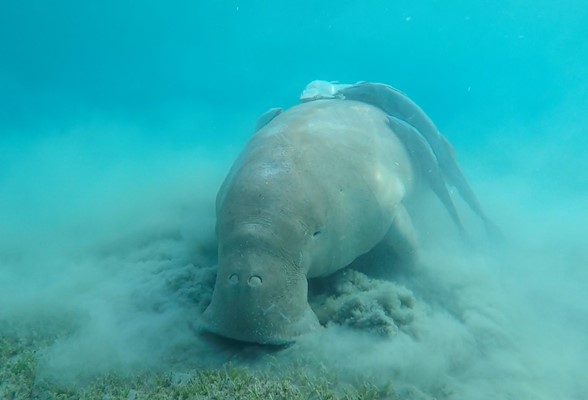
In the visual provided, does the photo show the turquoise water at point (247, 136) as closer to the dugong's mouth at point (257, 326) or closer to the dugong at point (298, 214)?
the dugong's mouth at point (257, 326)

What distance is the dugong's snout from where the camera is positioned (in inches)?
124

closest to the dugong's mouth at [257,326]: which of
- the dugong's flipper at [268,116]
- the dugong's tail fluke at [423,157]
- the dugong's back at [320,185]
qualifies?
the dugong's back at [320,185]

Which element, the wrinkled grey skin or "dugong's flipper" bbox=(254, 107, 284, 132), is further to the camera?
"dugong's flipper" bbox=(254, 107, 284, 132)

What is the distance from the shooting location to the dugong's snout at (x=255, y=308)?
124 inches

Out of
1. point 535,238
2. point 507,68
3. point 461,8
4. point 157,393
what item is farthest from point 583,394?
point 507,68

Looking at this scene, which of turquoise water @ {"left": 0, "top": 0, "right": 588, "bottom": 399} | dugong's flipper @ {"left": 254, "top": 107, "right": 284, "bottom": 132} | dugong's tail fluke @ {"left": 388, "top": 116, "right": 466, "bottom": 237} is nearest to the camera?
turquoise water @ {"left": 0, "top": 0, "right": 588, "bottom": 399}

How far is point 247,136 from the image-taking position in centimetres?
3300

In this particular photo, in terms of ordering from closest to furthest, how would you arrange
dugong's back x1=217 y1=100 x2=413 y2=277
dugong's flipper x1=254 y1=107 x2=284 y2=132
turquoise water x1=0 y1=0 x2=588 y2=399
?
1. dugong's back x1=217 y1=100 x2=413 y2=277
2. turquoise water x1=0 y1=0 x2=588 y2=399
3. dugong's flipper x1=254 y1=107 x2=284 y2=132

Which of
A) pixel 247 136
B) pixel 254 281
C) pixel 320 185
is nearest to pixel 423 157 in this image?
pixel 320 185

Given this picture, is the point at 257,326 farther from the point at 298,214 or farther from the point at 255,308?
the point at 298,214

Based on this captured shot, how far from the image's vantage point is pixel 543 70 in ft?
252

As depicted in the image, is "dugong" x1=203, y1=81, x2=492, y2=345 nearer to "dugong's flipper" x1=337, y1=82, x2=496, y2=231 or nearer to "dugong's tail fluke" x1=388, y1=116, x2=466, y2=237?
"dugong's tail fluke" x1=388, y1=116, x2=466, y2=237

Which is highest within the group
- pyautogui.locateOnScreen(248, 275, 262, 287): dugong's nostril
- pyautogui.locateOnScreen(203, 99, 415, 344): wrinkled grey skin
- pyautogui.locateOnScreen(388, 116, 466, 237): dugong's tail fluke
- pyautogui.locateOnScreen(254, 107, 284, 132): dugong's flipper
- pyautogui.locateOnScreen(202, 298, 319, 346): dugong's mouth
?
pyautogui.locateOnScreen(254, 107, 284, 132): dugong's flipper

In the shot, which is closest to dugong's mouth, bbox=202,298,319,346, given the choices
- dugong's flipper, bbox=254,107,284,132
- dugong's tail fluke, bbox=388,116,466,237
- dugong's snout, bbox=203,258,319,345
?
dugong's snout, bbox=203,258,319,345
